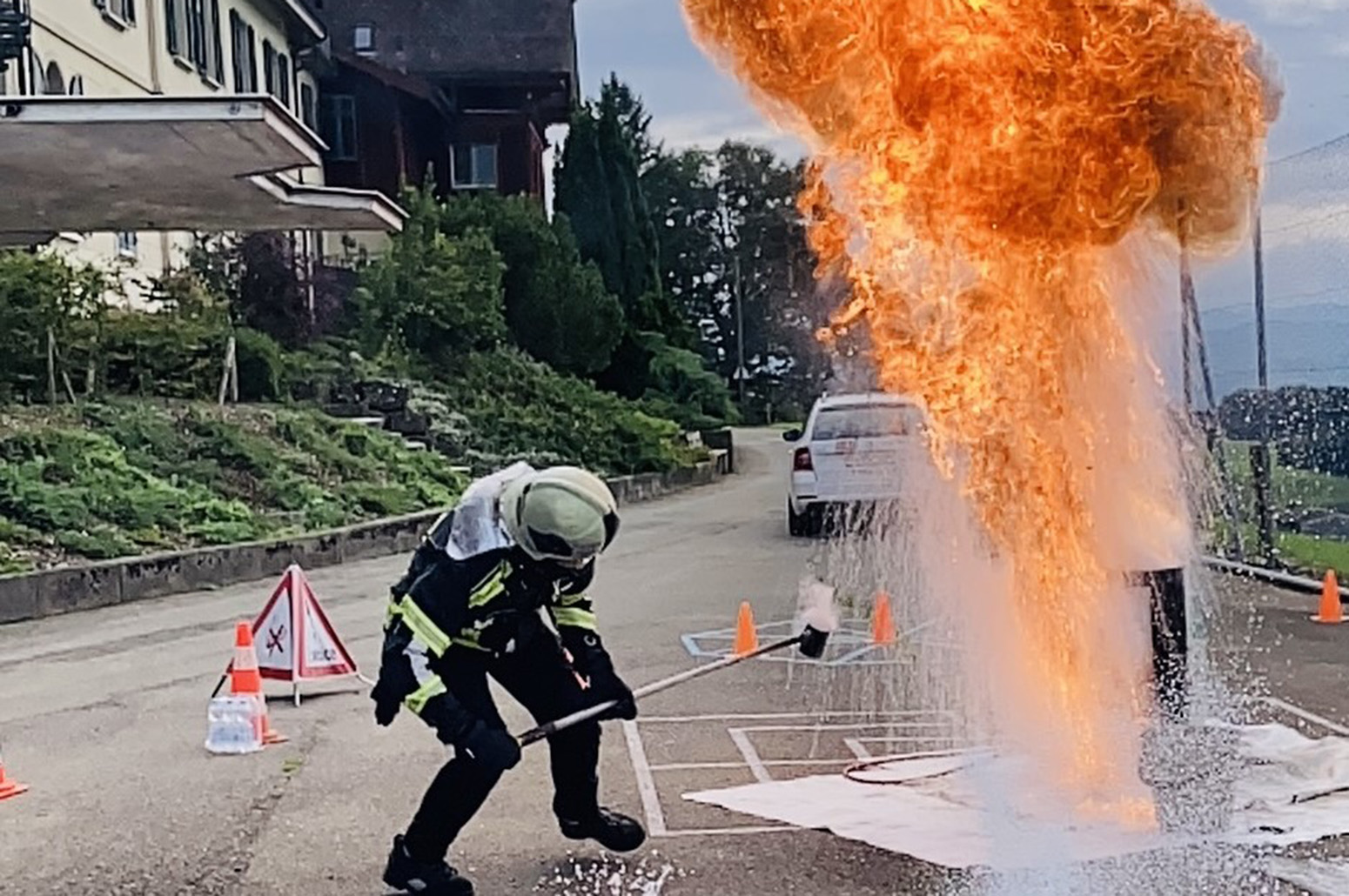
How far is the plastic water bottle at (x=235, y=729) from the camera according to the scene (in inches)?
364

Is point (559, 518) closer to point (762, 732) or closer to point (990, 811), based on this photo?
point (990, 811)

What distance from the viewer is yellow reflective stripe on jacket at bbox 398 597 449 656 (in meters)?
6.20

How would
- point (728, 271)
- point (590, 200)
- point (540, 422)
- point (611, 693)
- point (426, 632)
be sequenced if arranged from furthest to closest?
point (728, 271), point (590, 200), point (540, 422), point (611, 693), point (426, 632)

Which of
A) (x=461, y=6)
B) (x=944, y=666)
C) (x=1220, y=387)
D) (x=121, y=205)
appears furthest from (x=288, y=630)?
(x=461, y=6)

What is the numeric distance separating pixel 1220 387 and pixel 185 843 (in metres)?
6.77

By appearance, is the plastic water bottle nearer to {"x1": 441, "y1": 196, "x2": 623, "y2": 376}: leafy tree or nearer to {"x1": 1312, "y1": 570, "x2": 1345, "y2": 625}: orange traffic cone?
{"x1": 1312, "y1": 570, "x2": 1345, "y2": 625}: orange traffic cone

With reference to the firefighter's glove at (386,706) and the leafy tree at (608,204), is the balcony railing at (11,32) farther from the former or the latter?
the leafy tree at (608,204)

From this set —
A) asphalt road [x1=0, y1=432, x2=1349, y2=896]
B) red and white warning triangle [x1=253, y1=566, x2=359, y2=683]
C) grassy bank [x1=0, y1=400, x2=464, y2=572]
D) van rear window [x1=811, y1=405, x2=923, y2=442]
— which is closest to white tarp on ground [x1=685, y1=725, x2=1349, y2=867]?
asphalt road [x1=0, y1=432, x2=1349, y2=896]

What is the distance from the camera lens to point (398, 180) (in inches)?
1892

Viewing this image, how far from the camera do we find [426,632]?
6.22 m

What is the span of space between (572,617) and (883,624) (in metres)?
5.34

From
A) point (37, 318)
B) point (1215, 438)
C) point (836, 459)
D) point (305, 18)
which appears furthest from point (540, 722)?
point (305, 18)

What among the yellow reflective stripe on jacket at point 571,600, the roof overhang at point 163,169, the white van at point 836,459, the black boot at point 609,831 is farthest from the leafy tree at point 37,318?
the black boot at point 609,831

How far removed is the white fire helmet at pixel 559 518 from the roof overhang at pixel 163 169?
9.93 m
